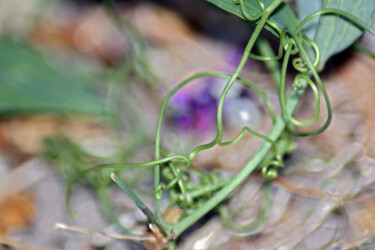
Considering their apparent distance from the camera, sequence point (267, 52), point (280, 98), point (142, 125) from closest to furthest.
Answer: point (280, 98)
point (267, 52)
point (142, 125)

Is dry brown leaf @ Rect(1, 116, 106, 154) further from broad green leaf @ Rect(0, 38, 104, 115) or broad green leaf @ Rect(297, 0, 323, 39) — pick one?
broad green leaf @ Rect(297, 0, 323, 39)

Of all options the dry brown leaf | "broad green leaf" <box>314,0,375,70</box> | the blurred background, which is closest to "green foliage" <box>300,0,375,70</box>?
"broad green leaf" <box>314,0,375,70</box>

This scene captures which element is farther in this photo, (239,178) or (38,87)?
(38,87)

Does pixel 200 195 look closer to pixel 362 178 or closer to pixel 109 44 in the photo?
pixel 362 178

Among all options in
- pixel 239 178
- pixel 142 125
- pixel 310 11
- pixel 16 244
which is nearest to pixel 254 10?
pixel 310 11

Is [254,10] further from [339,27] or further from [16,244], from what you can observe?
[16,244]

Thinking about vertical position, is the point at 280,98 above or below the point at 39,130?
above

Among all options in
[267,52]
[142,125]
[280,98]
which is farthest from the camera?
[142,125]

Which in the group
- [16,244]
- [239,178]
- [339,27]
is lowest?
[16,244]
